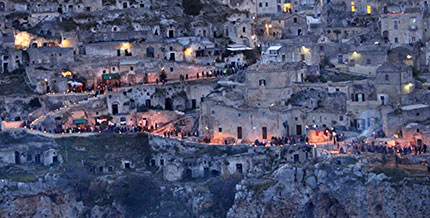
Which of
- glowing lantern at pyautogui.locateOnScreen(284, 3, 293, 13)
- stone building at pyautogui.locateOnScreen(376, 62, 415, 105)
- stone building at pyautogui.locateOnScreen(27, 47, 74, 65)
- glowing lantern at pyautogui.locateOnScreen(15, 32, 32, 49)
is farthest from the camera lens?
glowing lantern at pyautogui.locateOnScreen(284, 3, 293, 13)

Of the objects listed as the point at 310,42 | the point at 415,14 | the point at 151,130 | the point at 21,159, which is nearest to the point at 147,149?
the point at 151,130

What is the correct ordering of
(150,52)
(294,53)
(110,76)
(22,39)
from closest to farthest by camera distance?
(294,53) → (110,76) → (150,52) → (22,39)

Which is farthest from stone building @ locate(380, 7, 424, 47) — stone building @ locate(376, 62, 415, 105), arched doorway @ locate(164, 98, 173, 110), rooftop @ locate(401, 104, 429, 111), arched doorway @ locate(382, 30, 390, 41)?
arched doorway @ locate(164, 98, 173, 110)

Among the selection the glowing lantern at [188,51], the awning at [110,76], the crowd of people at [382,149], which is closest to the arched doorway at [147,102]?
the awning at [110,76]

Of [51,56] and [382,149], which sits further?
[51,56]

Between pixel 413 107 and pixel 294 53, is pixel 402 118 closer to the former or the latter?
pixel 413 107

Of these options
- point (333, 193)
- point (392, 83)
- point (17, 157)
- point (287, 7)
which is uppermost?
point (287, 7)

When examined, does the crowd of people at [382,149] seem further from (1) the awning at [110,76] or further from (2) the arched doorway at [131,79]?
(1) the awning at [110,76]

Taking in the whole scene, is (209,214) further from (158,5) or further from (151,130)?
(158,5)

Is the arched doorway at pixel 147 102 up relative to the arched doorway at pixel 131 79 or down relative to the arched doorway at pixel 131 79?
down

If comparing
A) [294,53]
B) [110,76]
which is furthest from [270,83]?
[110,76]

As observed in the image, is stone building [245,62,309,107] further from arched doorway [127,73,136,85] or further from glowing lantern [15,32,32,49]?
glowing lantern [15,32,32,49]

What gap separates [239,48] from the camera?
11206cm

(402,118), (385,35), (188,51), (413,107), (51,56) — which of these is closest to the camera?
(402,118)
